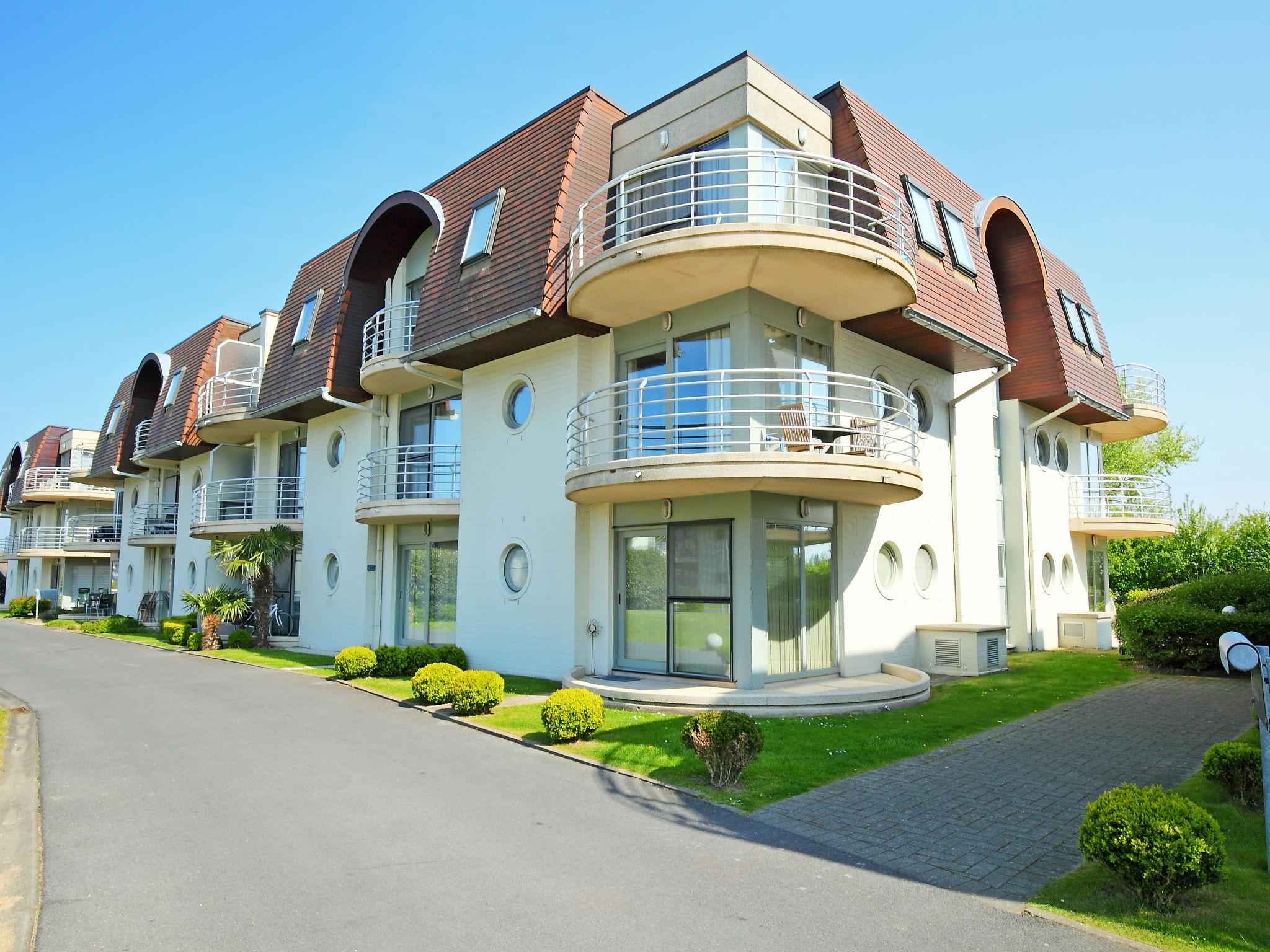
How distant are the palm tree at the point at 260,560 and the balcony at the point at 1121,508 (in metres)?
21.5

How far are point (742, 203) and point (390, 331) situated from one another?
925 centimetres

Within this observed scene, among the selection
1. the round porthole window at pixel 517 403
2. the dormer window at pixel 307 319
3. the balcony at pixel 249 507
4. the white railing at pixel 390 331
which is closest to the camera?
the round porthole window at pixel 517 403

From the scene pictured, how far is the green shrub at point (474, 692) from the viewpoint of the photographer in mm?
11625

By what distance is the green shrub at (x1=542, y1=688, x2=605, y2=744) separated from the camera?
9.88m

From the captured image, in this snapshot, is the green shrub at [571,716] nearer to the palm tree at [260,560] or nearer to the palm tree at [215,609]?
the palm tree at [260,560]

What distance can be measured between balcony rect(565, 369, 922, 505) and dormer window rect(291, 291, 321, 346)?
10909 millimetres

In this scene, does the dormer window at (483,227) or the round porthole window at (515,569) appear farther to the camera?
the dormer window at (483,227)

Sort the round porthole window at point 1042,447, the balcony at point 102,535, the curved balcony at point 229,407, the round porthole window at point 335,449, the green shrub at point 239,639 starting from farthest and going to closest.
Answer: the balcony at point 102,535 → the curved balcony at point 229,407 → the green shrub at point 239,639 → the round porthole window at point 1042,447 → the round porthole window at point 335,449

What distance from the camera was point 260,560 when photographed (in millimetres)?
21453

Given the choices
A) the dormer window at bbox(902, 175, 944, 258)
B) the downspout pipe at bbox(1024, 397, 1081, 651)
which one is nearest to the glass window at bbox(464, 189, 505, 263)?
the dormer window at bbox(902, 175, 944, 258)

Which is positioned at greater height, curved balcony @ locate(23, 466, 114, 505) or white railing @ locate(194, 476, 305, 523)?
curved balcony @ locate(23, 466, 114, 505)

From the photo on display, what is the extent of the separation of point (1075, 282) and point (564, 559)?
759 inches

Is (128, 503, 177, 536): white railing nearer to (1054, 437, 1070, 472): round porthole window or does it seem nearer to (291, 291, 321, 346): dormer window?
(291, 291, 321, 346): dormer window

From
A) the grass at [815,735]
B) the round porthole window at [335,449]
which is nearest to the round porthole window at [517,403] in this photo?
the grass at [815,735]
